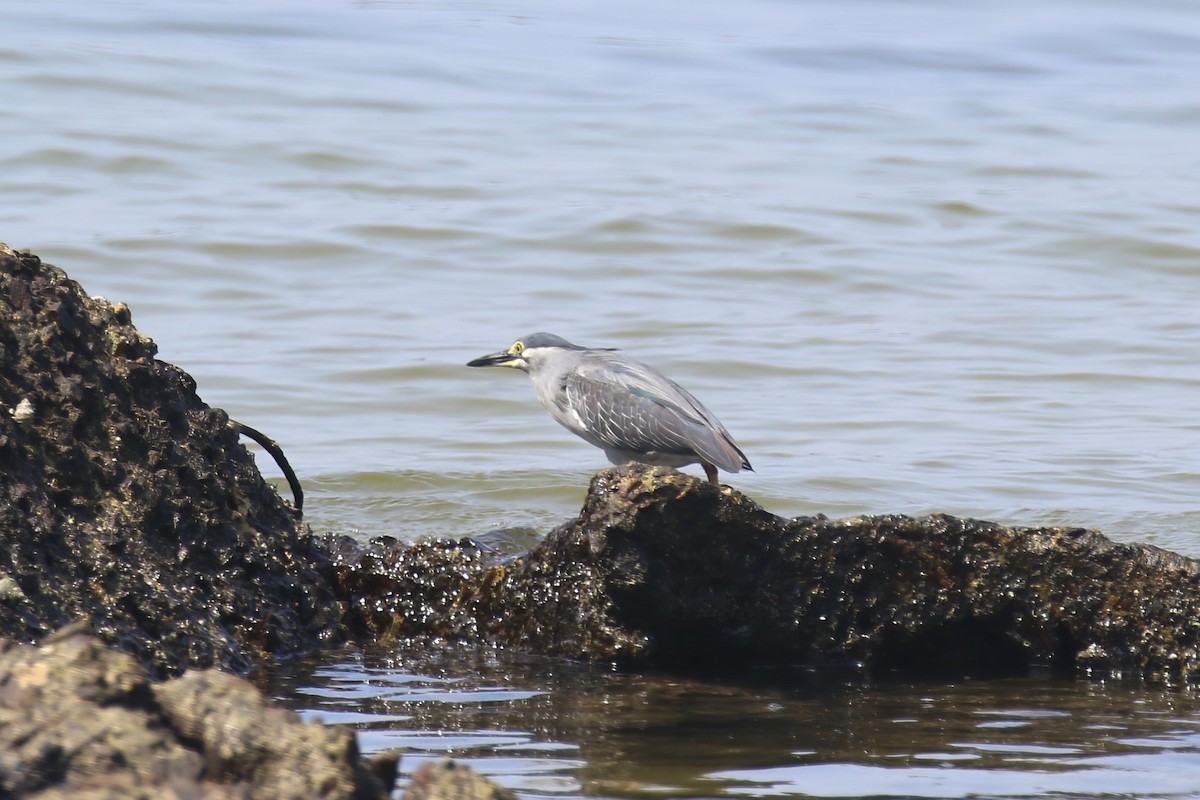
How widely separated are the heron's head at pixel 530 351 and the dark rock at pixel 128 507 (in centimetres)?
268

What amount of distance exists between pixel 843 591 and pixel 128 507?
1795mm

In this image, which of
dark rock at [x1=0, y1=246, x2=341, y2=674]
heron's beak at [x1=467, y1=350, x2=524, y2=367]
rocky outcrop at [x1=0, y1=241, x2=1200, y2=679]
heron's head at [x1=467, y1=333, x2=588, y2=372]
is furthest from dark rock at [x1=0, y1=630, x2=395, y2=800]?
heron's beak at [x1=467, y1=350, x2=524, y2=367]

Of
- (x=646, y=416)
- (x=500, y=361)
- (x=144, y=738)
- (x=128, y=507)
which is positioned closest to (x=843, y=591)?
(x=128, y=507)

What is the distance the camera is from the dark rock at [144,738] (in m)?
2.05

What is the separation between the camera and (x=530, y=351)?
23.2 ft

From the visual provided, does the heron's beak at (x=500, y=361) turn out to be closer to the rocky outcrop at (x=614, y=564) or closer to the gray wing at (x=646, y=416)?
the gray wing at (x=646, y=416)

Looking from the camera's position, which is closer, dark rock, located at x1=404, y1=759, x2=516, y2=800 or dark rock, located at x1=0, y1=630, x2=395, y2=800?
dark rock, located at x1=0, y1=630, x2=395, y2=800

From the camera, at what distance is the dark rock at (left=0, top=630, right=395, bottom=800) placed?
2.05 meters

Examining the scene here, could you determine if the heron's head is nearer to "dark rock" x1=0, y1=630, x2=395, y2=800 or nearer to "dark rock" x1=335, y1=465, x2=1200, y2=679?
"dark rock" x1=335, y1=465, x2=1200, y2=679

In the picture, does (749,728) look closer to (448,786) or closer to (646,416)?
(448,786)

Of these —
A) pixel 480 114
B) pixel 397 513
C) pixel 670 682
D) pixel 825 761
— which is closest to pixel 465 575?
pixel 670 682

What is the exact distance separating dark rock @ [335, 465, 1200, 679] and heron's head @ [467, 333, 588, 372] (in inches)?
105

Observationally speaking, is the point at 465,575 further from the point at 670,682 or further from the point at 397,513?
the point at 397,513

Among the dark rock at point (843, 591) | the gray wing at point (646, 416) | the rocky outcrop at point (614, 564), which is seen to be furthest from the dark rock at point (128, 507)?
the gray wing at point (646, 416)
